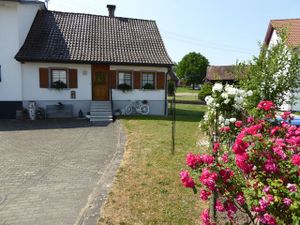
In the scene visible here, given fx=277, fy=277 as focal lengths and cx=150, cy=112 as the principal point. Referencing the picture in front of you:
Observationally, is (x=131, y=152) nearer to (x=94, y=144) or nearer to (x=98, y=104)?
(x=94, y=144)

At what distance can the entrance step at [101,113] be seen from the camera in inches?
602

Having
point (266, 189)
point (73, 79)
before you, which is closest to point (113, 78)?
point (73, 79)

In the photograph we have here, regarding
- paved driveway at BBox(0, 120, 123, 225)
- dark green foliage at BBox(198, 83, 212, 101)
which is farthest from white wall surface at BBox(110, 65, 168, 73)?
paved driveway at BBox(0, 120, 123, 225)

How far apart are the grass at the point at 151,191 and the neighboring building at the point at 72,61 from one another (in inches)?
347

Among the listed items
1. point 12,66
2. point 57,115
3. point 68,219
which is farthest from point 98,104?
point 68,219

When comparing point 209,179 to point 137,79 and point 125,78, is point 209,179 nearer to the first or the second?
point 137,79

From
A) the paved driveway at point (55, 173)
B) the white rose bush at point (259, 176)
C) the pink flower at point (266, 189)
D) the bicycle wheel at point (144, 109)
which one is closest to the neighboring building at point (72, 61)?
the bicycle wheel at point (144, 109)

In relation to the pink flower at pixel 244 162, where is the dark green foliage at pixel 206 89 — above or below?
above

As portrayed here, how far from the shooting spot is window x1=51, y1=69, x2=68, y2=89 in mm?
16797

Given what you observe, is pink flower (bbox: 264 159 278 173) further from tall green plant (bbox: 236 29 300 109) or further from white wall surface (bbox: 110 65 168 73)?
white wall surface (bbox: 110 65 168 73)

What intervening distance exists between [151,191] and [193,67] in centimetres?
7641

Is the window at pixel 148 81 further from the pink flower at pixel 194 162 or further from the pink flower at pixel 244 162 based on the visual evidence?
the pink flower at pixel 244 162

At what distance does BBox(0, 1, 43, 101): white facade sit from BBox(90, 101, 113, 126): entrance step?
14.6ft

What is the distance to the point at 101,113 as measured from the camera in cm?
1616
